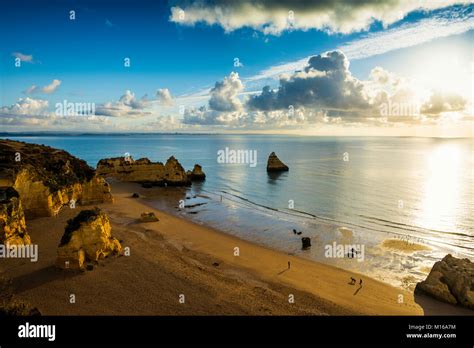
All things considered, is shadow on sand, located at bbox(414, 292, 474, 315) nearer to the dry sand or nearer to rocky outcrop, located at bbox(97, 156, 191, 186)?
the dry sand

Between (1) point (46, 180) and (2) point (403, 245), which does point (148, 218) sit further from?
(2) point (403, 245)

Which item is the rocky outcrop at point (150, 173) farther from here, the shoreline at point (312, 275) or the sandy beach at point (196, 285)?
the sandy beach at point (196, 285)

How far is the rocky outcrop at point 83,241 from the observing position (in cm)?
2375

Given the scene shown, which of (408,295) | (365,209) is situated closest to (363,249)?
(408,295)

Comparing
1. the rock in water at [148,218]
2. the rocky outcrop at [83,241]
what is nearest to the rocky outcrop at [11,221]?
the rocky outcrop at [83,241]

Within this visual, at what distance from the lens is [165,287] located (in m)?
22.6

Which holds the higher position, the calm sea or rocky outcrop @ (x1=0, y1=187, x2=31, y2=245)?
rocky outcrop @ (x1=0, y1=187, x2=31, y2=245)

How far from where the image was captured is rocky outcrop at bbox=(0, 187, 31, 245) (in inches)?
982

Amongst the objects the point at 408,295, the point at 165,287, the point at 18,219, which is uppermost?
the point at 18,219

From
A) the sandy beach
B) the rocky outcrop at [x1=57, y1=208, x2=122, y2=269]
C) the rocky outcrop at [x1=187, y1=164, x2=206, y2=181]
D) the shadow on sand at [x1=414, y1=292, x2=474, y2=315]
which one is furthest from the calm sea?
the rocky outcrop at [x1=57, y1=208, x2=122, y2=269]

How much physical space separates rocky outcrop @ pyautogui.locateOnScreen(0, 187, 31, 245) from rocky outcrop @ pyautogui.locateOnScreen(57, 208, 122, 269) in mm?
4930
